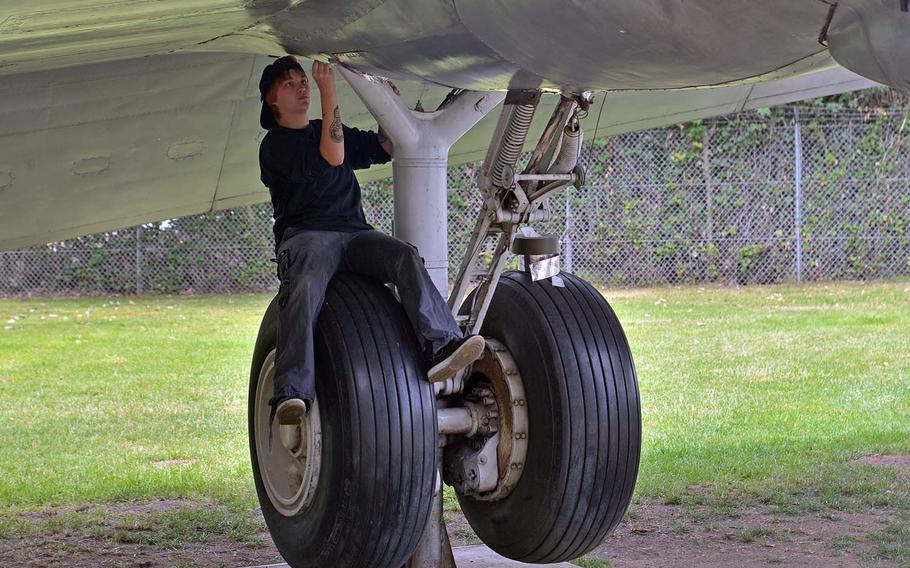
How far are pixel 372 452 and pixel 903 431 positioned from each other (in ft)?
15.1

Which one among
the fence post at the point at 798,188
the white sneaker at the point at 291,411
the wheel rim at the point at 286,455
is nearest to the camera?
the white sneaker at the point at 291,411

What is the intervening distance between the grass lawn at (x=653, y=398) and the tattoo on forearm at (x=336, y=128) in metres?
2.28

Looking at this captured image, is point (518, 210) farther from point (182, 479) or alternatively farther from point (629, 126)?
point (182, 479)

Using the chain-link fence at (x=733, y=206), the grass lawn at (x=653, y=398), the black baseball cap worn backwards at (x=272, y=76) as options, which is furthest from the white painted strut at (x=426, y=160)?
the chain-link fence at (x=733, y=206)

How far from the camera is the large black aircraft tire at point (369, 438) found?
3309 mm

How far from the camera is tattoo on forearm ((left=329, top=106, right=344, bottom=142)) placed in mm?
3514

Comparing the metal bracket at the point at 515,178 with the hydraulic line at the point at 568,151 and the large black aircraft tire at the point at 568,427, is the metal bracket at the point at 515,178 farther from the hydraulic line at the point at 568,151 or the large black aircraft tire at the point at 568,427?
the large black aircraft tire at the point at 568,427

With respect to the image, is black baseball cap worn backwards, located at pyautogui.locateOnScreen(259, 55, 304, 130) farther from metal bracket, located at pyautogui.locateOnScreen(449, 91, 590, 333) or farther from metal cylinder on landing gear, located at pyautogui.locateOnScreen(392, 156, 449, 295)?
metal bracket, located at pyautogui.locateOnScreen(449, 91, 590, 333)

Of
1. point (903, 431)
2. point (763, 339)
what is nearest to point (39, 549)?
point (903, 431)

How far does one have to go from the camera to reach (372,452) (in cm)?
329

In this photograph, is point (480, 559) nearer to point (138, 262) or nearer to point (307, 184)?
point (307, 184)

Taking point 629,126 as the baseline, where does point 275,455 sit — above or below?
below

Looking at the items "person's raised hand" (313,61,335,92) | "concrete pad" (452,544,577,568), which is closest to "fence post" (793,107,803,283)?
"concrete pad" (452,544,577,568)

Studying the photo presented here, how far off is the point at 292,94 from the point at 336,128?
21cm
